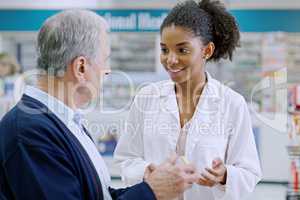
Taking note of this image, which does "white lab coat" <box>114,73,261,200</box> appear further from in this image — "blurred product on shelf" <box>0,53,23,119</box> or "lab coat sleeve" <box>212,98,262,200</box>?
"blurred product on shelf" <box>0,53,23,119</box>

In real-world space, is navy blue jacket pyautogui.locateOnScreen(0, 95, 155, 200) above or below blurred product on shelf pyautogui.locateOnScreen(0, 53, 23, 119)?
above

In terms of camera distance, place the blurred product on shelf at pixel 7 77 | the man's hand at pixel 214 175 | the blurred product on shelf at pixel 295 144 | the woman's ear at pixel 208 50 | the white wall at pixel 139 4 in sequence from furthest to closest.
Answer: the white wall at pixel 139 4 → the blurred product on shelf at pixel 7 77 → the blurred product on shelf at pixel 295 144 → the woman's ear at pixel 208 50 → the man's hand at pixel 214 175

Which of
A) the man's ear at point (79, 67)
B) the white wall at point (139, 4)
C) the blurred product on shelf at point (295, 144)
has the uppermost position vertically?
the white wall at point (139, 4)

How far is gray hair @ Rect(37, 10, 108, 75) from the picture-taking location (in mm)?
1427

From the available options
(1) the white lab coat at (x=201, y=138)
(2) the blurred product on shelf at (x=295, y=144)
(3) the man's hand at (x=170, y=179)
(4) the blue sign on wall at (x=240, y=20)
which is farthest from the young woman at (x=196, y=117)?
(4) the blue sign on wall at (x=240, y=20)

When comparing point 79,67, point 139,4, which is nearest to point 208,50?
point 79,67

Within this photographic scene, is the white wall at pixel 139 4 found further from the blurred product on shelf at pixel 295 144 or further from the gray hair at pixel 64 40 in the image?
the gray hair at pixel 64 40

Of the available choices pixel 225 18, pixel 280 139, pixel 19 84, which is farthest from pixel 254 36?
pixel 225 18

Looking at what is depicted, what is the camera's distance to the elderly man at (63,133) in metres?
1.30

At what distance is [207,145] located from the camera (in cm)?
201

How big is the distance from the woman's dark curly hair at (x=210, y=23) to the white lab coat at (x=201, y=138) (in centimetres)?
20

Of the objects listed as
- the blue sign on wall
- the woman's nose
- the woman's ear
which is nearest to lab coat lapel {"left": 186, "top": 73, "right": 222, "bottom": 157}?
the woman's ear

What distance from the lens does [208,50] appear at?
2.18 m

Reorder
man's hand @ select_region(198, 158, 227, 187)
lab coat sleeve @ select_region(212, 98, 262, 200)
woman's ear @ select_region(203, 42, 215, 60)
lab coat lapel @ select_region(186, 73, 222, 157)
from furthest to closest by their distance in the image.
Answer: woman's ear @ select_region(203, 42, 215, 60)
lab coat lapel @ select_region(186, 73, 222, 157)
lab coat sleeve @ select_region(212, 98, 262, 200)
man's hand @ select_region(198, 158, 227, 187)
